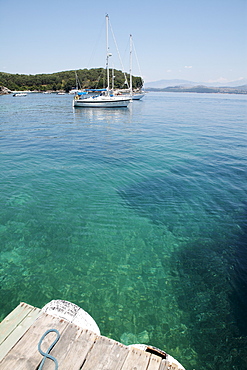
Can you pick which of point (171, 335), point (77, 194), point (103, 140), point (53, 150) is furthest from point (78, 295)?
point (103, 140)

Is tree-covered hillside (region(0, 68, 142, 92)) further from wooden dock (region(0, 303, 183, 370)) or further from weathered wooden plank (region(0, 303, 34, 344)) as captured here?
wooden dock (region(0, 303, 183, 370))

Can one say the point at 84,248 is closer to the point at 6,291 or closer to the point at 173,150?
the point at 6,291

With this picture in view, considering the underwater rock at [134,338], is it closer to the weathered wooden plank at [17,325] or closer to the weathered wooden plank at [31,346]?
the weathered wooden plank at [31,346]

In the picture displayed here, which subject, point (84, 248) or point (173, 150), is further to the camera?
point (173, 150)

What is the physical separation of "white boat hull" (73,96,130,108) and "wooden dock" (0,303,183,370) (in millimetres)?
57309

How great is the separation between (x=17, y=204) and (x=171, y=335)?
28.8 feet

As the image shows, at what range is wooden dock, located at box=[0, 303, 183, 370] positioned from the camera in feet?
10.1

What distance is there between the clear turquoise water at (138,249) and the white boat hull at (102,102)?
43.6 meters

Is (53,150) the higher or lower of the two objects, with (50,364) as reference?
lower

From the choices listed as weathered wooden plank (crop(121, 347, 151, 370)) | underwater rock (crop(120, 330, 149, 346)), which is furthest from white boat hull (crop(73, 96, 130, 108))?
weathered wooden plank (crop(121, 347, 151, 370))

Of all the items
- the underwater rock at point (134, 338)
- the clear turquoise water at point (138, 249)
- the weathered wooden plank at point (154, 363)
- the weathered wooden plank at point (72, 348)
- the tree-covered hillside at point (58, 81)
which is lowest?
the underwater rock at point (134, 338)

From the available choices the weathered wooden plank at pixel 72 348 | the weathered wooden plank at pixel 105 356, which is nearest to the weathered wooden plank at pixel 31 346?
the weathered wooden plank at pixel 72 348

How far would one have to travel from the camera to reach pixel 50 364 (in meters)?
3.07

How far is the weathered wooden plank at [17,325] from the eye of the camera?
10.8ft
